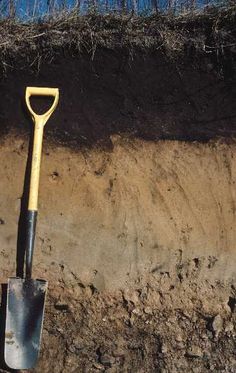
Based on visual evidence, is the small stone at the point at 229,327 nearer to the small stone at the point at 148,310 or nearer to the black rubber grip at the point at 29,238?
the small stone at the point at 148,310

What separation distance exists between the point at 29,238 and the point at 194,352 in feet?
4.19

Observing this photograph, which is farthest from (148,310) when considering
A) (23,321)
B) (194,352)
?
(23,321)

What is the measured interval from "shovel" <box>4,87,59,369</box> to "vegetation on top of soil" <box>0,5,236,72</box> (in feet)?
2.37

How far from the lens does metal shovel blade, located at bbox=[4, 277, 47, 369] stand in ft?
13.4

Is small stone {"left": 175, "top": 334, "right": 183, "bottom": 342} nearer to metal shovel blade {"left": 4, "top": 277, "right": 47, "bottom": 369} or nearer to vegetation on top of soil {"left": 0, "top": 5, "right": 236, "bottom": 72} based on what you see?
metal shovel blade {"left": 4, "top": 277, "right": 47, "bottom": 369}

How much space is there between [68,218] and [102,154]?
0.51 meters

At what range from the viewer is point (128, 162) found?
4586 millimetres

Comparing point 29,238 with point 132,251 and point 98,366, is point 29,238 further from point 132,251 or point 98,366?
point 98,366

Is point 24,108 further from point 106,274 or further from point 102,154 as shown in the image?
point 106,274

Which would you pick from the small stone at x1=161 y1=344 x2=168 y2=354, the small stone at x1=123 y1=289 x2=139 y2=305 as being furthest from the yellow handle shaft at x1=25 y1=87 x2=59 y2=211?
the small stone at x1=161 y1=344 x2=168 y2=354

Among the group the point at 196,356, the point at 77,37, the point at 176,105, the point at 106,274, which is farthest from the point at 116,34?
the point at 196,356

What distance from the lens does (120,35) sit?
477cm

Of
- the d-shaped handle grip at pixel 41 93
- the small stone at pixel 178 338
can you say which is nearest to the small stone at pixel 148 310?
the small stone at pixel 178 338

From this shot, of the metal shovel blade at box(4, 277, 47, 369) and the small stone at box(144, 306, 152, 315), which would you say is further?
the small stone at box(144, 306, 152, 315)
